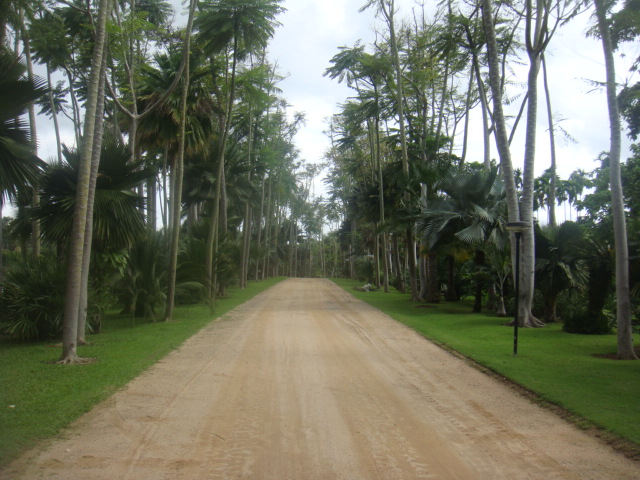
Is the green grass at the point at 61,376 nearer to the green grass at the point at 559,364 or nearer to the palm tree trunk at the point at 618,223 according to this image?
the green grass at the point at 559,364

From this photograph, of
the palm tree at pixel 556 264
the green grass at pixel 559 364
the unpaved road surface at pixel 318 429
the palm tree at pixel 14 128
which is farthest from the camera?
the palm tree at pixel 556 264

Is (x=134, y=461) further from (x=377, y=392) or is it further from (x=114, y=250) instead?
(x=114, y=250)

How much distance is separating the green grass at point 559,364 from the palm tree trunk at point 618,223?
677mm

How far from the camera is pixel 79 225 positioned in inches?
414

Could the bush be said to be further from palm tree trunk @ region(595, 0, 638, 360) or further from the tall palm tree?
palm tree trunk @ region(595, 0, 638, 360)

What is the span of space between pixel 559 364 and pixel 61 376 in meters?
8.77

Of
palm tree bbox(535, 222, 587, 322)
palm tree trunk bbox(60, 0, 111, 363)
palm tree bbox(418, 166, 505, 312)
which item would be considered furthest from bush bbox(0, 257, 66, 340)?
palm tree bbox(535, 222, 587, 322)

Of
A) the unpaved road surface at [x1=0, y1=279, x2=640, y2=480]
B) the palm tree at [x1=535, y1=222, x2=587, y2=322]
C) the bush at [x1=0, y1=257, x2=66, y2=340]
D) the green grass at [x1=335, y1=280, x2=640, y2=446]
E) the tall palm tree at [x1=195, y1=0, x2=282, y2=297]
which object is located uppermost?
the tall palm tree at [x1=195, y1=0, x2=282, y2=297]

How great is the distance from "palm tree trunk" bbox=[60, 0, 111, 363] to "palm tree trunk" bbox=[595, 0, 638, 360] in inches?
394

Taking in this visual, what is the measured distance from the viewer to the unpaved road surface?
5156 mm

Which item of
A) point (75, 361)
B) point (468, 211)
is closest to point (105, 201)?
point (75, 361)

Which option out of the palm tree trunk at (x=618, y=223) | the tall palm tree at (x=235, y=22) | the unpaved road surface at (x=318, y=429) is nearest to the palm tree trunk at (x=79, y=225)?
the unpaved road surface at (x=318, y=429)

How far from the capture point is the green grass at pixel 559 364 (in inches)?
282

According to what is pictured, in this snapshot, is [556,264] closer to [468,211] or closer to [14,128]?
[468,211]
